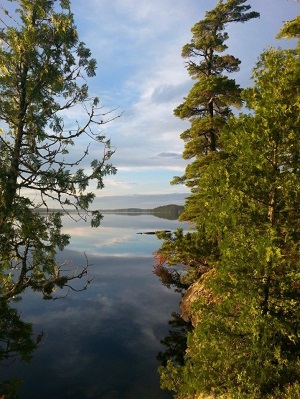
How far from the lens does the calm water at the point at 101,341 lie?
547 inches

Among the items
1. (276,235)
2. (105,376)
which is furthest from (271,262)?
(105,376)

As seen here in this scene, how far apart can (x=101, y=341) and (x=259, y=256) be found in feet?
48.7

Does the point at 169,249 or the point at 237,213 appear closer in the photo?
the point at 237,213

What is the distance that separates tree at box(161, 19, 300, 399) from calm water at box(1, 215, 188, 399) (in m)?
7.39

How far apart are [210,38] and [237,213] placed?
19.6 meters

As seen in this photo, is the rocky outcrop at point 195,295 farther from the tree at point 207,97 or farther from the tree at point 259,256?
the tree at point 259,256

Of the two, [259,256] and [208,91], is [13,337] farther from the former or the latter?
[208,91]

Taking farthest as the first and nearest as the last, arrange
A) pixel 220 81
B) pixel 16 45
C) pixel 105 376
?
1. pixel 220 81
2. pixel 105 376
3. pixel 16 45

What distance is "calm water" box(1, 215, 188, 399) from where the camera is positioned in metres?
13.9

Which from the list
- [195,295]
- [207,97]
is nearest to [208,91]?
[207,97]

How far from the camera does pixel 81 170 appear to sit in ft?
26.7

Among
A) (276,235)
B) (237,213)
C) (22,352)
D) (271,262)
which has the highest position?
(237,213)

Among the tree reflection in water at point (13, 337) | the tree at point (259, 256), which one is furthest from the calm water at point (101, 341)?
the tree at point (259, 256)

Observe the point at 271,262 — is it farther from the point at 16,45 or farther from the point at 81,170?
the point at 16,45
